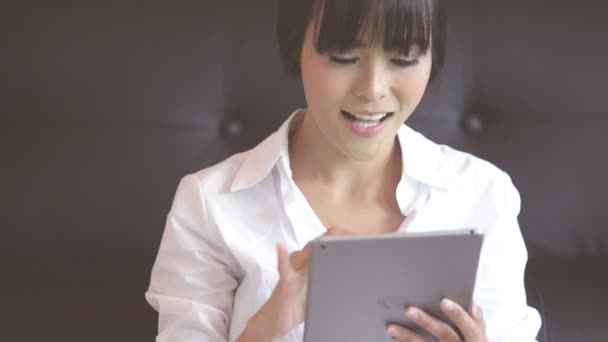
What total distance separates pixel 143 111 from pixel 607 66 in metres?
0.72

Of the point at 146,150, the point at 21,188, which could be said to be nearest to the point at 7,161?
the point at 21,188

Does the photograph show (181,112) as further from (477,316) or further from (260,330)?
(477,316)

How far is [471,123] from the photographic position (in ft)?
4.09

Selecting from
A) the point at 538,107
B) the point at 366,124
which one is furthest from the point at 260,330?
the point at 538,107

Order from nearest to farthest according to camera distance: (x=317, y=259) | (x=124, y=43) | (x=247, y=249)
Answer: (x=317, y=259)
(x=247, y=249)
(x=124, y=43)

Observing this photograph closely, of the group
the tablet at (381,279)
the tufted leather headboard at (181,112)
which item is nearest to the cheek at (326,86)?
the tablet at (381,279)

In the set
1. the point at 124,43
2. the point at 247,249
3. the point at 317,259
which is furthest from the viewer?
the point at 124,43

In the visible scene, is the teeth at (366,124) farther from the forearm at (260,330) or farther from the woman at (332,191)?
the forearm at (260,330)

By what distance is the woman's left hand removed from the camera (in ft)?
2.35

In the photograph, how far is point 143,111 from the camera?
1.20 meters

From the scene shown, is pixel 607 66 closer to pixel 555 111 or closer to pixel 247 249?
pixel 555 111

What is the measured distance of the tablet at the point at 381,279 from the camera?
0.65 metres

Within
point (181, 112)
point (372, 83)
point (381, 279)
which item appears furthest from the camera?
point (181, 112)

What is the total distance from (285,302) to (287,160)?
213mm
